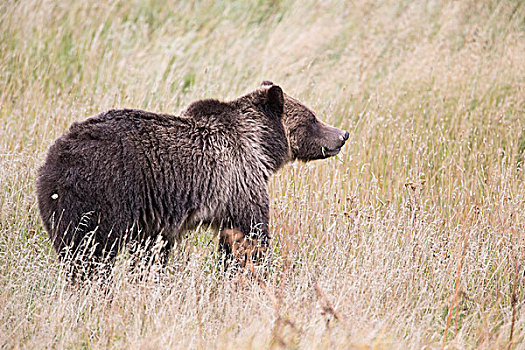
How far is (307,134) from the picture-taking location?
18.5 feet

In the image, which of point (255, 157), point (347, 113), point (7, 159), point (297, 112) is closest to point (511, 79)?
point (347, 113)

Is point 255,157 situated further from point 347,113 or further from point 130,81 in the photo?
point 130,81

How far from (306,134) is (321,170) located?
1.28 meters

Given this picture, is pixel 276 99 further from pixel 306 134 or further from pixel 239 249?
pixel 239 249

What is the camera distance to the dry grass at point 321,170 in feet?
13.7

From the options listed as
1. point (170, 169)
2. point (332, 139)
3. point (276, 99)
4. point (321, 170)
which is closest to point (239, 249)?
point (170, 169)

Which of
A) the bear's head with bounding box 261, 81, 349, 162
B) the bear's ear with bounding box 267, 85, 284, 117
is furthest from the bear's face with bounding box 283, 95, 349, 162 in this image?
the bear's ear with bounding box 267, 85, 284, 117

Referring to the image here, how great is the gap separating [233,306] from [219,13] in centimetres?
752

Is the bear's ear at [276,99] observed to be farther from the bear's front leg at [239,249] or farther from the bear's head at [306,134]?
the bear's front leg at [239,249]

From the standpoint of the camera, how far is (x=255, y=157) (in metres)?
5.15

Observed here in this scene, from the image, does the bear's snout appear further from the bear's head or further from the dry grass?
the dry grass

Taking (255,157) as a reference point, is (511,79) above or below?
above

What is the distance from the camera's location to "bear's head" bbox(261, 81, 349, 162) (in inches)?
221

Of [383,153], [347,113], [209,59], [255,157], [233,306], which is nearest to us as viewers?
[233,306]
